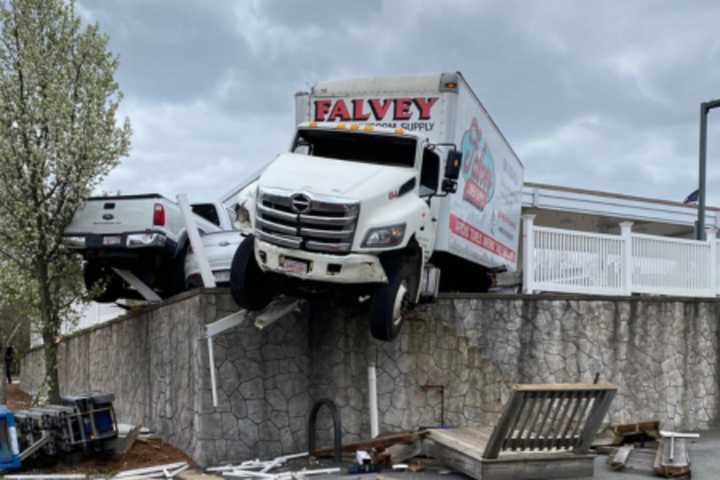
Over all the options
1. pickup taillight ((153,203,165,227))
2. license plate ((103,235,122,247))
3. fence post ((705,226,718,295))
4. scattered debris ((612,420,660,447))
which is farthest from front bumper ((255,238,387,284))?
fence post ((705,226,718,295))

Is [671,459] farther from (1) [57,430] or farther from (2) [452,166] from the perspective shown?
(1) [57,430]

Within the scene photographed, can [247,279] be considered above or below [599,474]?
above

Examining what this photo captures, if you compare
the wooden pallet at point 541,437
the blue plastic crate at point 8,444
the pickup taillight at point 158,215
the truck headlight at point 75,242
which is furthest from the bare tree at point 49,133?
the wooden pallet at point 541,437

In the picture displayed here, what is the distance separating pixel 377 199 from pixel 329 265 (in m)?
1.02

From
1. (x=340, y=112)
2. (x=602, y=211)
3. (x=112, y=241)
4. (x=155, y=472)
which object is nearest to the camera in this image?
(x=155, y=472)

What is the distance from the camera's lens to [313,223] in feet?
32.9

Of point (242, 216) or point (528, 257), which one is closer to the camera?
point (242, 216)

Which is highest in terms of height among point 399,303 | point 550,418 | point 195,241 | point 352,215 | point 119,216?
point 119,216

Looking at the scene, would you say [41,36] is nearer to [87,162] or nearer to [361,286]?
[87,162]

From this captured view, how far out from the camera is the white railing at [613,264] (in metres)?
15.1

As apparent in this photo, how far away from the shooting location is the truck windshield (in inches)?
459

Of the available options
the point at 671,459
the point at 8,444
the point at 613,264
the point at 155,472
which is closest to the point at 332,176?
the point at 155,472

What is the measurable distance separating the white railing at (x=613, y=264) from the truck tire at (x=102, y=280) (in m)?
7.57

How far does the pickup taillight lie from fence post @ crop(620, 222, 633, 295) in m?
8.38
